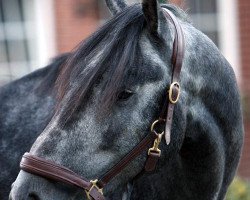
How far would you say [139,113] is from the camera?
12.7ft

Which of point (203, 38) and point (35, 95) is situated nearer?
point (203, 38)

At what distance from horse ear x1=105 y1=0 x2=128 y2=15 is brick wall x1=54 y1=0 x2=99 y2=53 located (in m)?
6.81

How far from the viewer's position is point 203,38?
4273mm

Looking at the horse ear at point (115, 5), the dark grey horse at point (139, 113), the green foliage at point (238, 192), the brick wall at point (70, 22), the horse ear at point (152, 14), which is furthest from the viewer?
the brick wall at point (70, 22)

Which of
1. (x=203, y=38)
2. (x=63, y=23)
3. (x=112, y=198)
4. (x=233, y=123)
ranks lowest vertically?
(x=63, y=23)

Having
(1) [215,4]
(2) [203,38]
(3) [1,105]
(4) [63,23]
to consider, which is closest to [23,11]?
(4) [63,23]

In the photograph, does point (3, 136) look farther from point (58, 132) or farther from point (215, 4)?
point (215, 4)

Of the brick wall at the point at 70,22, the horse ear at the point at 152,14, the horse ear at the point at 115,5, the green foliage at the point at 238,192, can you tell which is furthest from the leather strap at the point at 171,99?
the brick wall at the point at 70,22

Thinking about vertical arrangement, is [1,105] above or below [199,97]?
below

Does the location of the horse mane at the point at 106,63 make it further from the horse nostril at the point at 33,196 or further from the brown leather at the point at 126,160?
the horse nostril at the point at 33,196

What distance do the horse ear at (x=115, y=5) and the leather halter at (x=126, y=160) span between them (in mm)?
439

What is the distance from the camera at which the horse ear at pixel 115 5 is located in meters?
4.35

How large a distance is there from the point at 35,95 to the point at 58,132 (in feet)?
4.04

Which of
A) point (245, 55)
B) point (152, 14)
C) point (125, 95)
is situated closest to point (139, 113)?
point (125, 95)
